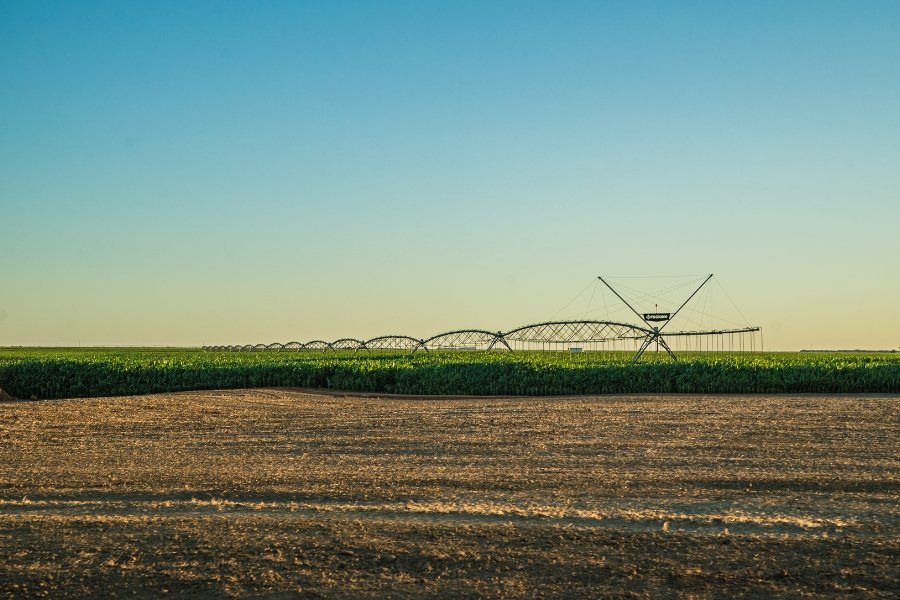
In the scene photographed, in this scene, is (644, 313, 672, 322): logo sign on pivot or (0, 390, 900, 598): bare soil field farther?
(644, 313, 672, 322): logo sign on pivot

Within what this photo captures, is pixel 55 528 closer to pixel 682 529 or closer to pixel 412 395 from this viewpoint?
pixel 682 529

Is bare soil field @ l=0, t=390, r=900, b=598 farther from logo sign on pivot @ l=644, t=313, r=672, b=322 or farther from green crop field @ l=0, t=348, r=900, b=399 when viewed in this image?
logo sign on pivot @ l=644, t=313, r=672, b=322

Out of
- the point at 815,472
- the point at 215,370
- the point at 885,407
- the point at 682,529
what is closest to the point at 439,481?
the point at 682,529

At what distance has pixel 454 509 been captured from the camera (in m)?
9.21

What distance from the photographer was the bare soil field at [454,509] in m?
6.76

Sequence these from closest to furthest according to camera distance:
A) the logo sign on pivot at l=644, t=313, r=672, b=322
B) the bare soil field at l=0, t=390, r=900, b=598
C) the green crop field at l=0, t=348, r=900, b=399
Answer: the bare soil field at l=0, t=390, r=900, b=598 → the green crop field at l=0, t=348, r=900, b=399 → the logo sign on pivot at l=644, t=313, r=672, b=322

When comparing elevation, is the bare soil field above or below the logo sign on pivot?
below

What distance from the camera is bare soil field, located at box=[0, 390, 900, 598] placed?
22.2 ft

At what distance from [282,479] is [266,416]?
371 inches

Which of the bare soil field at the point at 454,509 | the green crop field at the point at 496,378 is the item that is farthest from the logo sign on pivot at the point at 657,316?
the bare soil field at the point at 454,509

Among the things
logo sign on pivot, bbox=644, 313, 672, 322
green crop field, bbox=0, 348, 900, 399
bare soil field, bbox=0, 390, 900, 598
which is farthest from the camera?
logo sign on pivot, bbox=644, 313, 672, 322

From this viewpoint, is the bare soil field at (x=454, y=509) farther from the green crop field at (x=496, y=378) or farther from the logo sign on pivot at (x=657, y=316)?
the logo sign on pivot at (x=657, y=316)

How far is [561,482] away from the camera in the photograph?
1092 cm

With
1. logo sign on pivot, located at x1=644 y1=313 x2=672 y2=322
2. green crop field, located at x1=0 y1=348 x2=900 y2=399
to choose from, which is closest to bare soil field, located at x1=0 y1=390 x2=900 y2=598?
green crop field, located at x1=0 y1=348 x2=900 y2=399
